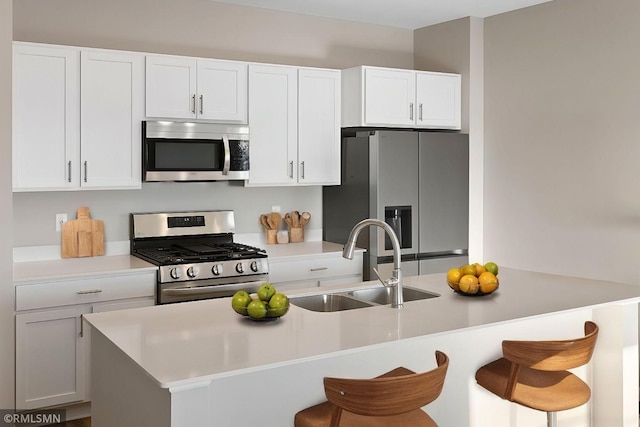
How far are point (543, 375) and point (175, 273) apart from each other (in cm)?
222

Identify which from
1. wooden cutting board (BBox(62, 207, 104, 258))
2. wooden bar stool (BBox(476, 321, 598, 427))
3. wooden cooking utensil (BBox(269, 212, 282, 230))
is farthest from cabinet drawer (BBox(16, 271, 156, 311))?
wooden bar stool (BBox(476, 321, 598, 427))

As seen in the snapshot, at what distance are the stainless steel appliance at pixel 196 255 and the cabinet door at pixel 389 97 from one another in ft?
4.28

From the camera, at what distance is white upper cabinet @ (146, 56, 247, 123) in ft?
14.6

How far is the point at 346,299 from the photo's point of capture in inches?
130

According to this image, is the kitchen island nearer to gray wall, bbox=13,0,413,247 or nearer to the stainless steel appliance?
the stainless steel appliance

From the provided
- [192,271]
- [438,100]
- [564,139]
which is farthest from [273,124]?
[564,139]

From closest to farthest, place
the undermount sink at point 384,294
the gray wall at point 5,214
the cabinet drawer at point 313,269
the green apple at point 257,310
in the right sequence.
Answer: the green apple at point 257,310 < the undermount sink at point 384,294 < the gray wall at point 5,214 < the cabinet drawer at point 313,269

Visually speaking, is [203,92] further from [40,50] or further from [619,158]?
[619,158]

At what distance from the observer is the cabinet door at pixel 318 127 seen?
16.6 feet

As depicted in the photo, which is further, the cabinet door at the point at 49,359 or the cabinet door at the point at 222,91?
the cabinet door at the point at 222,91

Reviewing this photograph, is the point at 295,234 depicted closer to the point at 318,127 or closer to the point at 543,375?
the point at 318,127

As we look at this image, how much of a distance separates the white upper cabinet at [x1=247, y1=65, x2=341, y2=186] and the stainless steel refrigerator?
0.22 metres

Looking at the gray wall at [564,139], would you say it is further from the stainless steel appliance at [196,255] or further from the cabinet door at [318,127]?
the stainless steel appliance at [196,255]

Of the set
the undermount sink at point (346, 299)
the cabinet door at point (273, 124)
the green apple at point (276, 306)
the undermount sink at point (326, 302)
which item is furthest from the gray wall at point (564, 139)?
the green apple at point (276, 306)
